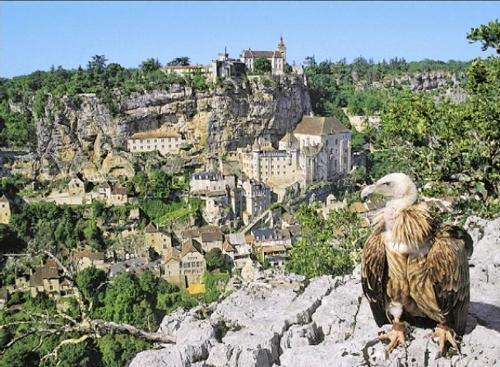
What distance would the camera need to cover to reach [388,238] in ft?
Result: 11.1

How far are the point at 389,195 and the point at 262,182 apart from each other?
34.2 metres

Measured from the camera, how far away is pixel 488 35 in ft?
28.5

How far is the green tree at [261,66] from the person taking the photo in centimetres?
4717

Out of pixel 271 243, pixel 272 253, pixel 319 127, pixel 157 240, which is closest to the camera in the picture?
pixel 272 253

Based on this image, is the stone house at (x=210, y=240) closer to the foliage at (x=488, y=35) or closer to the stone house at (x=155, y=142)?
the stone house at (x=155, y=142)

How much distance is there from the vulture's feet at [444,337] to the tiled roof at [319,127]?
1543 inches

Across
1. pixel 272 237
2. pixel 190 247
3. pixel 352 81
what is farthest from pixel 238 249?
pixel 352 81

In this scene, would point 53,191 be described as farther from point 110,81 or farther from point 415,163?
point 415,163

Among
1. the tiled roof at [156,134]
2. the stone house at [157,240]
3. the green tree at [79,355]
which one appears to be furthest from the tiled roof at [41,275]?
the tiled roof at [156,134]

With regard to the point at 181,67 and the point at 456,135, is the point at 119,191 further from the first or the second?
the point at 456,135

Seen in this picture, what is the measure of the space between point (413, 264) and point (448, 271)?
0.20 m

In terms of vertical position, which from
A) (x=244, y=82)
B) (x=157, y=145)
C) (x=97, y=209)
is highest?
(x=244, y=82)

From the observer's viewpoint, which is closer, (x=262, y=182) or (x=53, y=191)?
(x=53, y=191)

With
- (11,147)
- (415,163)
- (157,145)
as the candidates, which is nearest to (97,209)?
(157,145)
